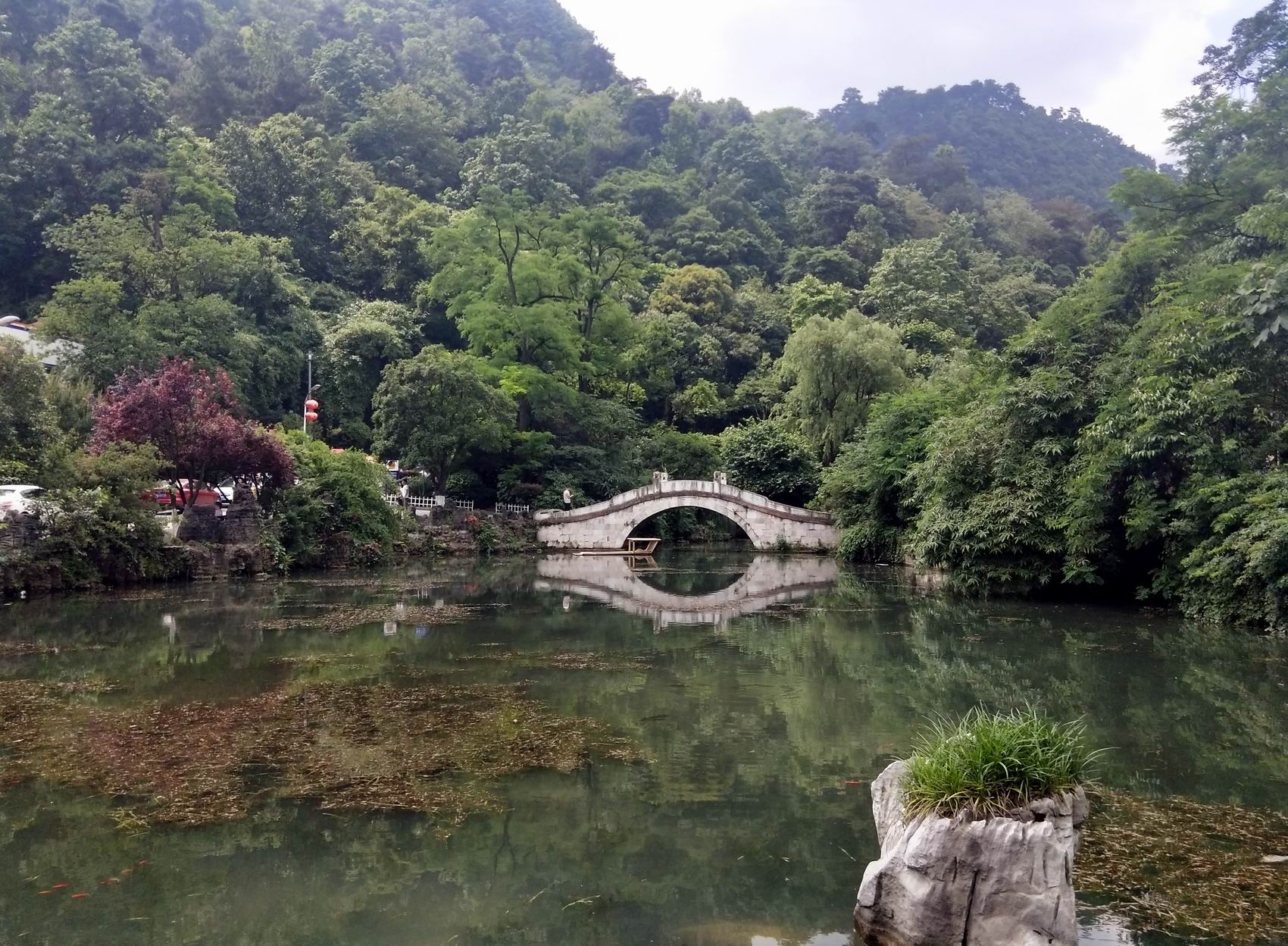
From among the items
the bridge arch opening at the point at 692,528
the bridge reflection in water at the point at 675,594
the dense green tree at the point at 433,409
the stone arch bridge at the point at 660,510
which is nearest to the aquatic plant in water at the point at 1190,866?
the bridge reflection in water at the point at 675,594

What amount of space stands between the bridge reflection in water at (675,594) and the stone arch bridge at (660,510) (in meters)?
1.05

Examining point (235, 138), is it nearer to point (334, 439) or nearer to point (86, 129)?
point (86, 129)

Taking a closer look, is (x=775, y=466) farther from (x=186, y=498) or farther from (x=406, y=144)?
(x=406, y=144)

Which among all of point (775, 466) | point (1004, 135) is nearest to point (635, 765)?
point (775, 466)

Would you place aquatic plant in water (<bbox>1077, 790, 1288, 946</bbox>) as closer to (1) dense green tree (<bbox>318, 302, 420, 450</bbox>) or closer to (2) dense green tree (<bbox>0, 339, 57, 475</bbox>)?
(2) dense green tree (<bbox>0, 339, 57, 475</bbox>)

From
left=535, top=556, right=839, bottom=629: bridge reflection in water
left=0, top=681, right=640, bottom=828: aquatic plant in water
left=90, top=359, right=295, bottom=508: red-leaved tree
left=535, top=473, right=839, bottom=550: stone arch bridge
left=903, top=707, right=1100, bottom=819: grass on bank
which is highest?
left=90, top=359, right=295, bottom=508: red-leaved tree

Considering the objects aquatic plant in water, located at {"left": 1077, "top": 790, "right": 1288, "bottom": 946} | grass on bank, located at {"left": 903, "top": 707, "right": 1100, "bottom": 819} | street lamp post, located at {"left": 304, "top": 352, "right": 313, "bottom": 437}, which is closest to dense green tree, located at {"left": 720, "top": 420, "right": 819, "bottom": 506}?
street lamp post, located at {"left": 304, "top": 352, "right": 313, "bottom": 437}

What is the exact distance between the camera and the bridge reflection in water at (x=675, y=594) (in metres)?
17.3

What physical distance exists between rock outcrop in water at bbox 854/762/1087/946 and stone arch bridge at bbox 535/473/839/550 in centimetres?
2566

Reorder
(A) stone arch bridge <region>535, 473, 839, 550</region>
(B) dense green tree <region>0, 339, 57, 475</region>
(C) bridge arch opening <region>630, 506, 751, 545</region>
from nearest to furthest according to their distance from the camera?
(B) dense green tree <region>0, 339, 57, 475</region> < (A) stone arch bridge <region>535, 473, 839, 550</region> < (C) bridge arch opening <region>630, 506, 751, 545</region>

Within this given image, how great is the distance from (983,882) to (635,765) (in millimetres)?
3497

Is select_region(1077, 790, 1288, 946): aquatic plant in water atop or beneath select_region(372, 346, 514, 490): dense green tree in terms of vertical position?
beneath

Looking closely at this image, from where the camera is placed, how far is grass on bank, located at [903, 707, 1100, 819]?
4328 mm

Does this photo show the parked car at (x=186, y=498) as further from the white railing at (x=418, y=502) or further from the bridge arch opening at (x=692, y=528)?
the bridge arch opening at (x=692, y=528)
